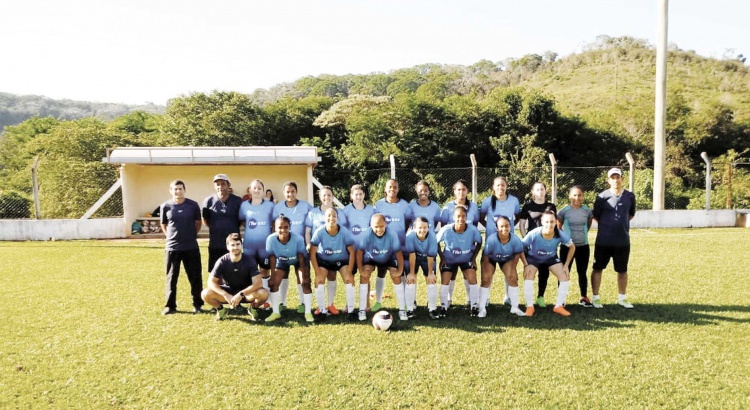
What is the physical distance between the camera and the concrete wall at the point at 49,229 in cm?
1303

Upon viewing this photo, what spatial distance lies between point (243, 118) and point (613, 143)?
885 inches

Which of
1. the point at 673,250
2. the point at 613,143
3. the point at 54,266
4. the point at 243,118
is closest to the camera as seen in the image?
the point at 54,266

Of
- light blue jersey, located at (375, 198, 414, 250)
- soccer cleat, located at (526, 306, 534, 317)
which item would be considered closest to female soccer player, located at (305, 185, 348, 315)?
light blue jersey, located at (375, 198, 414, 250)

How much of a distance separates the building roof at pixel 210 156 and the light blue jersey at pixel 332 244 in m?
9.03

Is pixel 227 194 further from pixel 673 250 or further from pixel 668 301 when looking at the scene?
pixel 673 250

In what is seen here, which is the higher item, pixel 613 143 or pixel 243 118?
pixel 243 118

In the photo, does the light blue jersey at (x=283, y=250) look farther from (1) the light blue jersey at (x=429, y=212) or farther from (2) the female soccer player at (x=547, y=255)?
(2) the female soccer player at (x=547, y=255)

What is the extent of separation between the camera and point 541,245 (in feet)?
19.2

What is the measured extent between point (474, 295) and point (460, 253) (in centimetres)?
56

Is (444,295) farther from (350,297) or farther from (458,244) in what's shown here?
(350,297)

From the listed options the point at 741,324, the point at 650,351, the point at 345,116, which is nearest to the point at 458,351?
the point at 650,351

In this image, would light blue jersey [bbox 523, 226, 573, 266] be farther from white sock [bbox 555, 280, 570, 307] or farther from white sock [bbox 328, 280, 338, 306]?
white sock [bbox 328, 280, 338, 306]

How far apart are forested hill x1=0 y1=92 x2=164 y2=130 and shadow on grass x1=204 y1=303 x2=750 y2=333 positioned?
359 ft

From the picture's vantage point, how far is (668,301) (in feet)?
20.0
